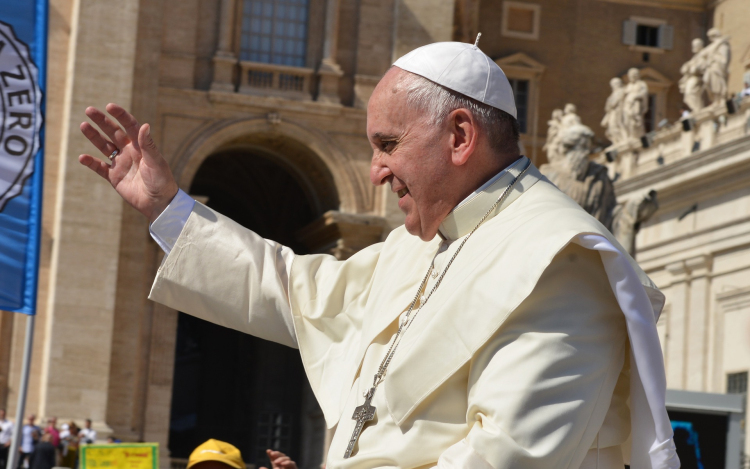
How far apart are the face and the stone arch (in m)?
22.1

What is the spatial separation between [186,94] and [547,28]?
1261 cm

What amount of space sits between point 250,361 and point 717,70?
42.6 ft

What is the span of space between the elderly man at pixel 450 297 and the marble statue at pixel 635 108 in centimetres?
2437

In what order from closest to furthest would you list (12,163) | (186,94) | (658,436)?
(658,436) → (12,163) → (186,94)

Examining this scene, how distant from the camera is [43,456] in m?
19.4

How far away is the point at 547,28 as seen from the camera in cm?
3434

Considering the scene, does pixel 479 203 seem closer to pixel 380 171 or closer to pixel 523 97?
pixel 380 171

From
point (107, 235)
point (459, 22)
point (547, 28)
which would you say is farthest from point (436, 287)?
point (547, 28)

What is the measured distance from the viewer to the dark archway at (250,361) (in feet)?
94.9

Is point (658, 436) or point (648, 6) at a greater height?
point (648, 6)

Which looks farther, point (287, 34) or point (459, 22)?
point (459, 22)

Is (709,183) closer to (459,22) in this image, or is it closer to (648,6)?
(459,22)

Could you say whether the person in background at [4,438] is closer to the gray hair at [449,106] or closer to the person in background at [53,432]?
the person in background at [53,432]

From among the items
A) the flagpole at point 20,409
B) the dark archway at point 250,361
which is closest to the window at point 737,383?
the dark archway at point 250,361
